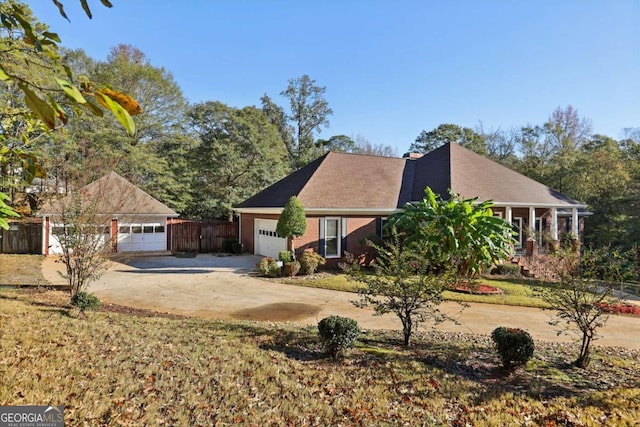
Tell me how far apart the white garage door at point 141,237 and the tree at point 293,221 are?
32.6 ft

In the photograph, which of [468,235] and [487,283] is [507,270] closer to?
[487,283]

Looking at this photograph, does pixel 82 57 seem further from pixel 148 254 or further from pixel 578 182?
pixel 578 182

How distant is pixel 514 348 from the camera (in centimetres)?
525

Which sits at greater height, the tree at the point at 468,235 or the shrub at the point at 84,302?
the tree at the point at 468,235

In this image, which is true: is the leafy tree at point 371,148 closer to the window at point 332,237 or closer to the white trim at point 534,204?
the white trim at point 534,204

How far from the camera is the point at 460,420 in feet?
12.6

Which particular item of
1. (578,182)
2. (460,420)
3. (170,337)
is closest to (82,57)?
(170,337)

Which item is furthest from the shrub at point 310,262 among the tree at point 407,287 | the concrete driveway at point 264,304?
the tree at point 407,287

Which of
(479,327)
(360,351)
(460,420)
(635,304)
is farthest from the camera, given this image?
(635,304)

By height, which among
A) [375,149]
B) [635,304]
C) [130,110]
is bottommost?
[635,304]

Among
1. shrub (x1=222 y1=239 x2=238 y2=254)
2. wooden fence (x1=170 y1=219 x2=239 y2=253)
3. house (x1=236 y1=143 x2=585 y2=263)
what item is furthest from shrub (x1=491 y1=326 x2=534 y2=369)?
wooden fence (x1=170 y1=219 x2=239 y2=253)

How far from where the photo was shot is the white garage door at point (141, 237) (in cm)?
1966

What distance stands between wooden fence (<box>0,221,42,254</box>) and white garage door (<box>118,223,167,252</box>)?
3946 millimetres

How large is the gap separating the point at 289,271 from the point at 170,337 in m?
8.24
